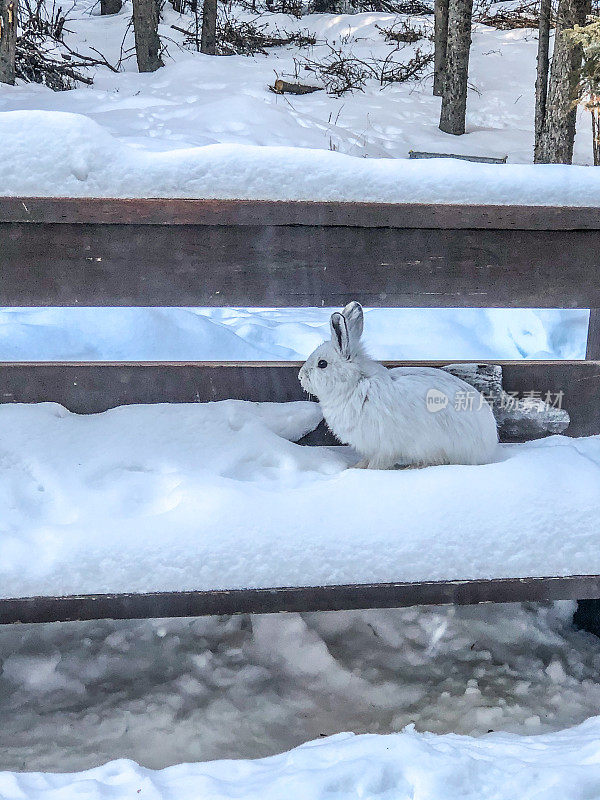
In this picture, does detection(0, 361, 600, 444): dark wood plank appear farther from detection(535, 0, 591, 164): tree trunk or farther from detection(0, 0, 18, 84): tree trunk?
detection(0, 0, 18, 84): tree trunk

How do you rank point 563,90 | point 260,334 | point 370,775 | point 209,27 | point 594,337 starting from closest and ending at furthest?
point 370,775
point 594,337
point 260,334
point 563,90
point 209,27

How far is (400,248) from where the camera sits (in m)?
2.26

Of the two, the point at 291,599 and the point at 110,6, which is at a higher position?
the point at 110,6

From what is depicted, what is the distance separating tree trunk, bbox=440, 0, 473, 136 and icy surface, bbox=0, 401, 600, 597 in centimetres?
794

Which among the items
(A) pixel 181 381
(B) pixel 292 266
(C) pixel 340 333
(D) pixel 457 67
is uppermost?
(D) pixel 457 67

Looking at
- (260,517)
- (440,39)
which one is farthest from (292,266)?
(440,39)

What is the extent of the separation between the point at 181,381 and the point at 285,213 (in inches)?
25.5

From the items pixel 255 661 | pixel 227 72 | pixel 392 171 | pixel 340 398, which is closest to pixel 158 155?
pixel 392 171

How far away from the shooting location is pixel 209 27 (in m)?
11.2

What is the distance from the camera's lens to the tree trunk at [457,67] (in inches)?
341

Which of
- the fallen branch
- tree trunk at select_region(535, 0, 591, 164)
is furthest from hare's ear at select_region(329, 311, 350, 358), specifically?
the fallen branch

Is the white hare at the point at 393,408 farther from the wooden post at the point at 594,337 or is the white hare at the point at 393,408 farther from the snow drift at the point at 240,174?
the wooden post at the point at 594,337

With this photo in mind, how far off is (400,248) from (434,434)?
0.60 meters

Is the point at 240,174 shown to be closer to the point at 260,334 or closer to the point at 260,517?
the point at 260,517
